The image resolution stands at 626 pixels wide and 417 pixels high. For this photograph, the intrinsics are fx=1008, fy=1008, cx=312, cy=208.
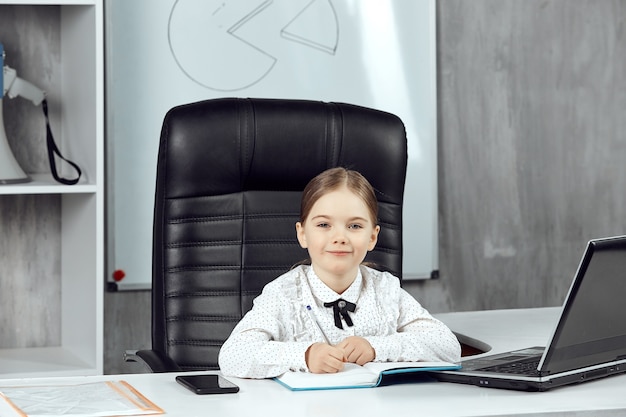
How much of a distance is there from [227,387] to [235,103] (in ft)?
2.89

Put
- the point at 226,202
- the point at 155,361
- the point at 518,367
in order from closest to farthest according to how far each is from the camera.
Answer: the point at 518,367 < the point at 155,361 < the point at 226,202

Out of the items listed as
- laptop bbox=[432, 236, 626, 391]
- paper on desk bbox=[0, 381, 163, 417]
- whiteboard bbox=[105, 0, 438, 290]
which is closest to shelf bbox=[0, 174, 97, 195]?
whiteboard bbox=[105, 0, 438, 290]

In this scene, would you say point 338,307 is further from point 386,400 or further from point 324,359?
point 386,400

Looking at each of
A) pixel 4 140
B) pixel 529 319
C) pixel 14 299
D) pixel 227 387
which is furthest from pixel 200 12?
pixel 227 387

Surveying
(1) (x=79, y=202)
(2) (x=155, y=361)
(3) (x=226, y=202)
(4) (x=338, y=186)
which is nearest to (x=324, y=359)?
(4) (x=338, y=186)

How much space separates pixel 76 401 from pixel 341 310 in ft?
1.76

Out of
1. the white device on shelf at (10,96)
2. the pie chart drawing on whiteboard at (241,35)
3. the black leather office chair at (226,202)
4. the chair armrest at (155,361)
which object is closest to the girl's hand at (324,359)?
the chair armrest at (155,361)

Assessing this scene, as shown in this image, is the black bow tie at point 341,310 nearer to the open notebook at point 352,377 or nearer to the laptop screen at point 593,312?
the open notebook at point 352,377

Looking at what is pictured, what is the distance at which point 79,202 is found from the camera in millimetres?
2791

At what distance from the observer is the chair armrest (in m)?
2.12

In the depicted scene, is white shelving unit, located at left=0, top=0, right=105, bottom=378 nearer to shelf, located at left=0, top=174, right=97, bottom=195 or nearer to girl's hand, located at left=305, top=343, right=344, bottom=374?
shelf, located at left=0, top=174, right=97, bottom=195

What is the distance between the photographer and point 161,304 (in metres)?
2.30

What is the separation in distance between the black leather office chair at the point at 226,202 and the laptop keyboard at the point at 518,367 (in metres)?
0.65

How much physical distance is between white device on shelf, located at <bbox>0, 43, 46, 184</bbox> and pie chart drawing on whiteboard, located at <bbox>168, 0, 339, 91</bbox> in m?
0.46
